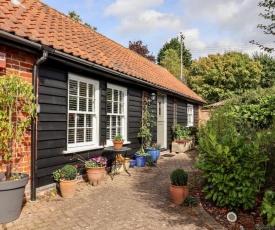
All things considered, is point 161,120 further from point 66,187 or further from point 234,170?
point 234,170

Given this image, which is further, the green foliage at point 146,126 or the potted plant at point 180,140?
the potted plant at point 180,140

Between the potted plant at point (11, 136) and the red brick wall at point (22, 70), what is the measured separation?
0.35 ft

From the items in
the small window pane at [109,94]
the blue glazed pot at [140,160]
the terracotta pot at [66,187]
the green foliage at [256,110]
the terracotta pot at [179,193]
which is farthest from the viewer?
the green foliage at [256,110]

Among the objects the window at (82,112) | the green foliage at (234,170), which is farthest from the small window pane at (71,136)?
the green foliage at (234,170)

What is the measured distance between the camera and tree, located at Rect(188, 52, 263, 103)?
85.8 ft

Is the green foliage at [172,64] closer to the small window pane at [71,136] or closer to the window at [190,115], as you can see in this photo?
the window at [190,115]

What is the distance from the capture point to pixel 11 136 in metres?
3.82

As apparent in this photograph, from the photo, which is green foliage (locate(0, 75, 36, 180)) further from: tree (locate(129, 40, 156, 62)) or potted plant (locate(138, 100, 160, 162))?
tree (locate(129, 40, 156, 62))

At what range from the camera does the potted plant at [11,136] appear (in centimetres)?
359

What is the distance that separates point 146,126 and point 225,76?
2042 centimetres

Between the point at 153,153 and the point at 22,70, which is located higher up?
the point at 22,70

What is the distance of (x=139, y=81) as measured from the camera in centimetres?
824

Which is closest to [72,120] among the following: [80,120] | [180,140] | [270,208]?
[80,120]

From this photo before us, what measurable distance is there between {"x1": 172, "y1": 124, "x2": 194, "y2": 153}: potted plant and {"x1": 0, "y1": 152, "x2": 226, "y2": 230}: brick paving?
5.87 m
